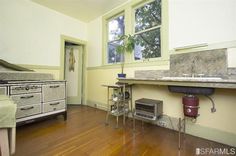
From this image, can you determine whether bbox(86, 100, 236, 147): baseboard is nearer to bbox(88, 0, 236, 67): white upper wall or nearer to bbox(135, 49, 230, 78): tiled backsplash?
bbox(135, 49, 230, 78): tiled backsplash

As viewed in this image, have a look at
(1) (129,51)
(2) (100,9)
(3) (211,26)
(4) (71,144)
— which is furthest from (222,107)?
(2) (100,9)

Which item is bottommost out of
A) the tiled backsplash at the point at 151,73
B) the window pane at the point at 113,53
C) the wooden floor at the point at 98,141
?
the wooden floor at the point at 98,141

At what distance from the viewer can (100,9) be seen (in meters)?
3.34

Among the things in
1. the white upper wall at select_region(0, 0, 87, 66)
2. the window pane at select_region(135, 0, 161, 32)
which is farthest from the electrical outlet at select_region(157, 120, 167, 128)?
the white upper wall at select_region(0, 0, 87, 66)

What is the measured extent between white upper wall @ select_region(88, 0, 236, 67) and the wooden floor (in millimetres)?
1506

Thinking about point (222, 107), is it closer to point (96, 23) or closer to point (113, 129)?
point (113, 129)

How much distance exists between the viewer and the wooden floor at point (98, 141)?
62.0 inches

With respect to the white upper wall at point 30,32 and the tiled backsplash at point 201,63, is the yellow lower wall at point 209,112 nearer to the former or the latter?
the tiled backsplash at point 201,63

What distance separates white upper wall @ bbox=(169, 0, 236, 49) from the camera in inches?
67.0

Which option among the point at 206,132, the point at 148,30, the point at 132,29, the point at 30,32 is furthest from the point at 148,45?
the point at 30,32

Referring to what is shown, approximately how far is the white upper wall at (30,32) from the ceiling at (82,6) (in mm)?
193

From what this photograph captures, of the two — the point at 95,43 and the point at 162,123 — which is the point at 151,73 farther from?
the point at 95,43

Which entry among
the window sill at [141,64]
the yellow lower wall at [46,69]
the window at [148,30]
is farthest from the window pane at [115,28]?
the yellow lower wall at [46,69]

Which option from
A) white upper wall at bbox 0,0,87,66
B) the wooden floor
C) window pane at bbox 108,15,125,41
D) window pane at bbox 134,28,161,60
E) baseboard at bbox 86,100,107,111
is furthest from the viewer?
→ baseboard at bbox 86,100,107,111
